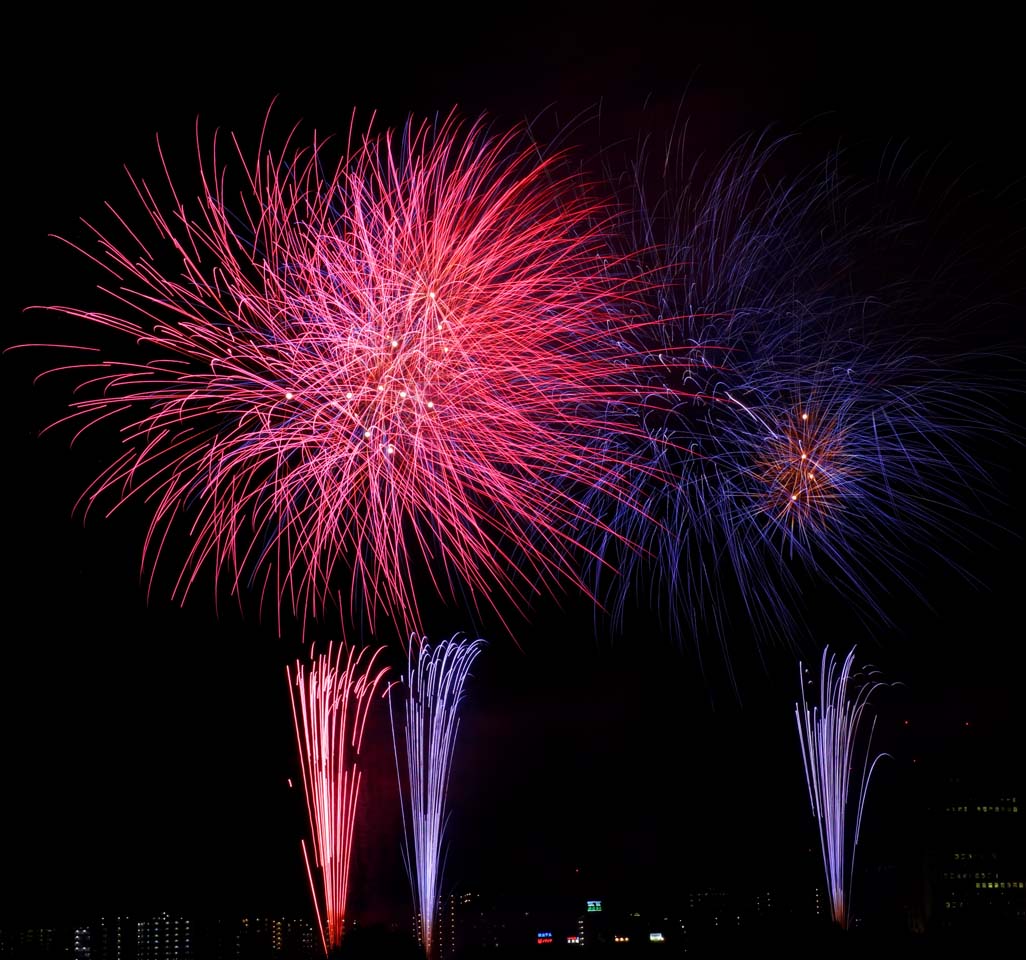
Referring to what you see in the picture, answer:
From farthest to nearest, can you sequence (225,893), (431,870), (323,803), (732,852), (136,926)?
(732,852), (136,926), (225,893), (431,870), (323,803)

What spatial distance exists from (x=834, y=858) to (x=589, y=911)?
48.6ft

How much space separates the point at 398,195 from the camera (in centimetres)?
1368

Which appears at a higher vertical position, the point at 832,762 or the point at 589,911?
the point at 832,762

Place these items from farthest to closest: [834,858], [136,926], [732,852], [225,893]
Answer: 1. [732,852]
2. [136,926]
3. [225,893]
4. [834,858]

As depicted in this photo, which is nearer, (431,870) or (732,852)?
(431,870)

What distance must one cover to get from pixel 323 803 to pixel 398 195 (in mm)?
10145

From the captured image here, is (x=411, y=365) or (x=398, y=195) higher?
(x=398, y=195)

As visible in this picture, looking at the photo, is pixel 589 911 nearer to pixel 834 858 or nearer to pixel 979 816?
pixel 834 858

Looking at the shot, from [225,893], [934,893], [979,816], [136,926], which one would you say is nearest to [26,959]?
[225,893]

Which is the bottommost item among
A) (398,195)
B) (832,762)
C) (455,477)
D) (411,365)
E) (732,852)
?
(732,852)

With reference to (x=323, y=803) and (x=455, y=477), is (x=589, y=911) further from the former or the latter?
(x=455, y=477)

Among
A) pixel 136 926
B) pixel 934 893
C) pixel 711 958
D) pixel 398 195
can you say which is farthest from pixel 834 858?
pixel 934 893

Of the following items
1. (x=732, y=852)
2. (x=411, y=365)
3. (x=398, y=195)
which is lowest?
(x=732, y=852)

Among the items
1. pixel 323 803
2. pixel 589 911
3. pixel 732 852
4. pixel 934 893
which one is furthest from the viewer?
pixel 934 893
